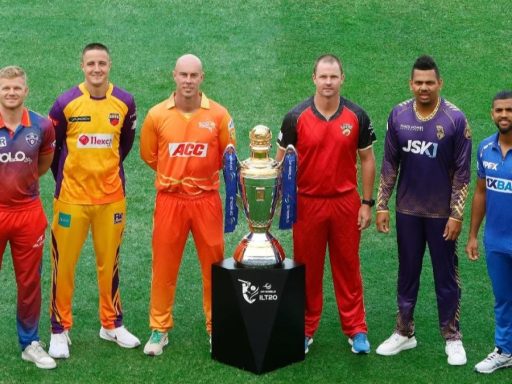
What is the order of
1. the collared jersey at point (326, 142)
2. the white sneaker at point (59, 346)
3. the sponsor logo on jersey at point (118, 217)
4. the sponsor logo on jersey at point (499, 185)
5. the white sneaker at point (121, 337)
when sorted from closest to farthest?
the sponsor logo on jersey at point (499, 185) → the collared jersey at point (326, 142) → the white sneaker at point (59, 346) → the sponsor logo on jersey at point (118, 217) → the white sneaker at point (121, 337)

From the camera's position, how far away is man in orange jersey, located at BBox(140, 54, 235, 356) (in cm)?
839

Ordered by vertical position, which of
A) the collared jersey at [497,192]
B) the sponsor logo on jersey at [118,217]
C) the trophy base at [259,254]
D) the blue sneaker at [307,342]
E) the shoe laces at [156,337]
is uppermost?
the collared jersey at [497,192]

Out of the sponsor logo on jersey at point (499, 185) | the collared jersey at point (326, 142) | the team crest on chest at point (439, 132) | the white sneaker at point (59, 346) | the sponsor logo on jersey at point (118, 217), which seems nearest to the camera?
the sponsor logo on jersey at point (499, 185)

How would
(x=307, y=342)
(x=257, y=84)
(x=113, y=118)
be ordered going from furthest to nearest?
1. (x=257, y=84)
2. (x=307, y=342)
3. (x=113, y=118)

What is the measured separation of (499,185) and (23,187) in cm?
322

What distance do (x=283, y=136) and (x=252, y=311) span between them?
4.10 ft

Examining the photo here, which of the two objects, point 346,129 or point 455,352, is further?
point 455,352

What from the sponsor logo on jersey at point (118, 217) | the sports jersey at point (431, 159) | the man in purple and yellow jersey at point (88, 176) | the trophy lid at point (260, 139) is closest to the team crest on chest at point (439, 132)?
the sports jersey at point (431, 159)

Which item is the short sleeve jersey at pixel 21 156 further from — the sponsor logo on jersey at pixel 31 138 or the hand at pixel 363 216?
the hand at pixel 363 216

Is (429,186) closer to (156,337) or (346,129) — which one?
(346,129)

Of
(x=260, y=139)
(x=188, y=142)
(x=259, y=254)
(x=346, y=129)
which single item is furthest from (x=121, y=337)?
(x=346, y=129)

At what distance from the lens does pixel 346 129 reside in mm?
8312

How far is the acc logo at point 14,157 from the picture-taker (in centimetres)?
802

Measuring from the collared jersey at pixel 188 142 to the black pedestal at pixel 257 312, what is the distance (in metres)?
0.64
